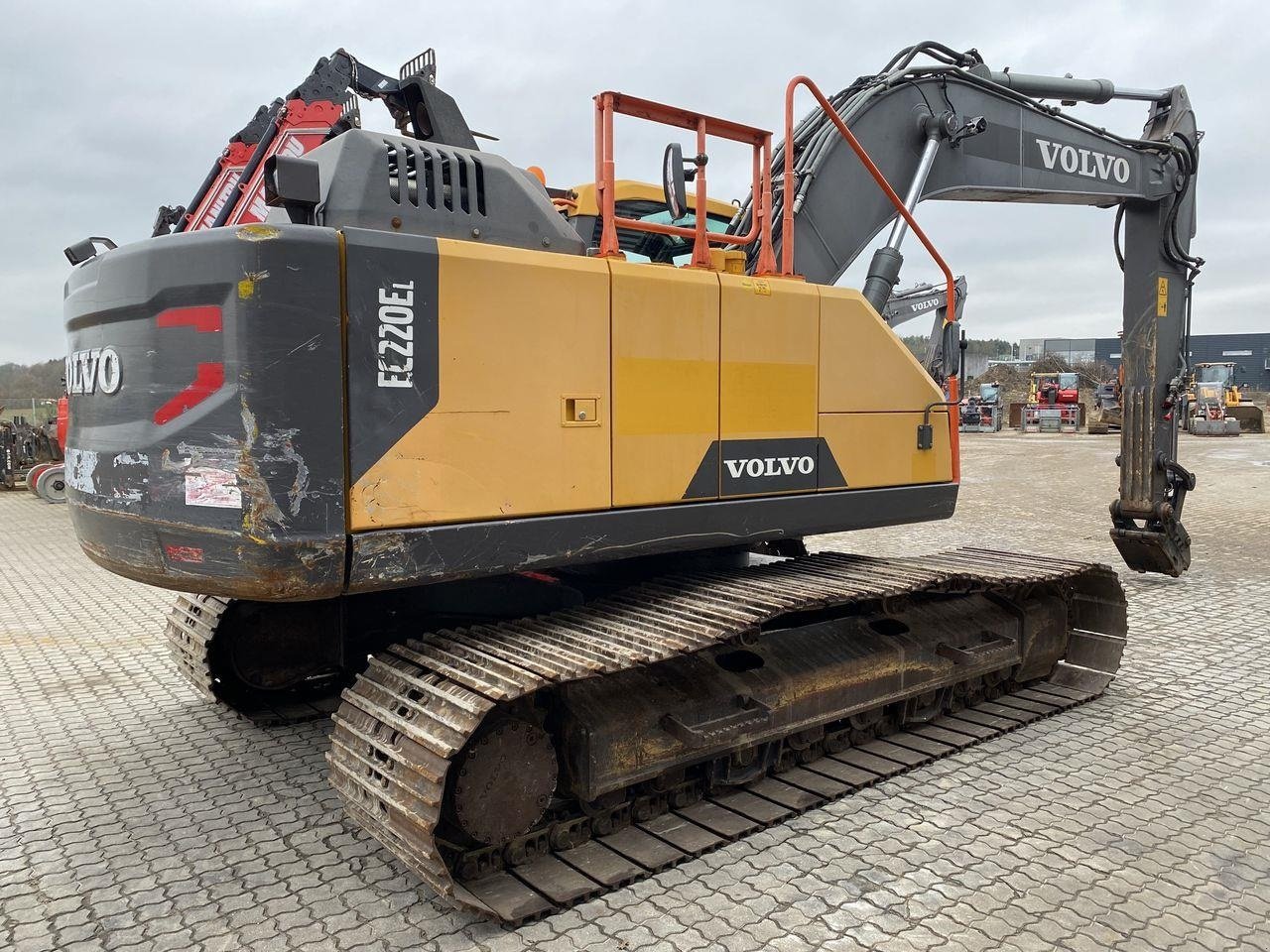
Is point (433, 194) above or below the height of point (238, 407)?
above

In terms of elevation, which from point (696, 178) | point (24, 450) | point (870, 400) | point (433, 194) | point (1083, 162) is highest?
point (1083, 162)

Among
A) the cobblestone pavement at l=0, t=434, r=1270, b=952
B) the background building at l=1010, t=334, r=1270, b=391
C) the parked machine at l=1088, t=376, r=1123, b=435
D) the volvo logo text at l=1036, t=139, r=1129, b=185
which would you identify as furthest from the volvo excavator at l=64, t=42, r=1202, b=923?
the background building at l=1010, t=334, r=1270, b=391

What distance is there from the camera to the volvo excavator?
296 centimetres

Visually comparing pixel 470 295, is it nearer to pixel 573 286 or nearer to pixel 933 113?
pixel 573 286

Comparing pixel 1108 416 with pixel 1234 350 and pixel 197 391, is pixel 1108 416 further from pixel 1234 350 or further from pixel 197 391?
pixel 1234 350

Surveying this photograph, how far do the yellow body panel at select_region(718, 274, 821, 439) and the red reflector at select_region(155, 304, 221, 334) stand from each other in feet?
6.22

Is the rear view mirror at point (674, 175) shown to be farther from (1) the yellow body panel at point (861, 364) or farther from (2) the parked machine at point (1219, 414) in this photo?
(2) the parked machine at point (1219, 414)

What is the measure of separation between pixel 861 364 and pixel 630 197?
2.24m

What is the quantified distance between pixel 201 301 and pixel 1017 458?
77.5 feet

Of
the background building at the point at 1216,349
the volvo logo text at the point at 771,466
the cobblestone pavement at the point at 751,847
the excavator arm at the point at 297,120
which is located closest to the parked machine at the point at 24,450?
the excavator arm at the point at 297,120

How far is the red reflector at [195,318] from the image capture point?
9.60 ft

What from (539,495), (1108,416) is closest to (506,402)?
(539,495)

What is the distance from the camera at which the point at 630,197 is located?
6.01 m

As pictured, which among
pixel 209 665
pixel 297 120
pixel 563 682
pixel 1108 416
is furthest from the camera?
pixel 1108 416
